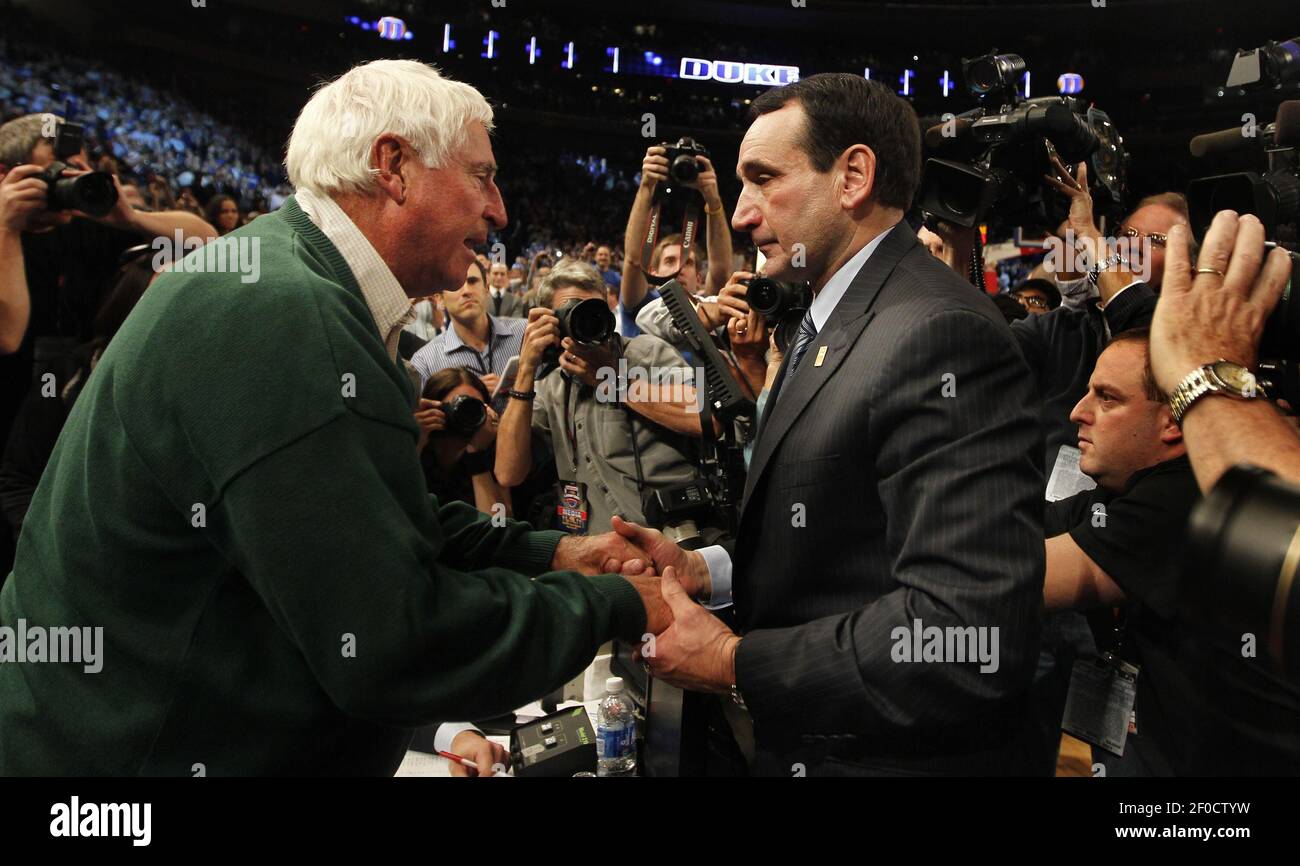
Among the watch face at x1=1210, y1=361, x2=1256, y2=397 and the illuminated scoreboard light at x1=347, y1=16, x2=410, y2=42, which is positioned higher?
the illuminated scoreboard light at x1=347, y1=16, x2=410, y2=42

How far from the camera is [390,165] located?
1.42 m

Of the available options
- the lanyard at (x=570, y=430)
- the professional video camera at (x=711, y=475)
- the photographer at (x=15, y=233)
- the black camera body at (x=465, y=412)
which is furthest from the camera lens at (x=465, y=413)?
the photographer at (x=15, y=233)

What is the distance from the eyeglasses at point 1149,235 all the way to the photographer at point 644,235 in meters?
1.36

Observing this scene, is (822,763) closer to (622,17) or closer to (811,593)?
(811,593)

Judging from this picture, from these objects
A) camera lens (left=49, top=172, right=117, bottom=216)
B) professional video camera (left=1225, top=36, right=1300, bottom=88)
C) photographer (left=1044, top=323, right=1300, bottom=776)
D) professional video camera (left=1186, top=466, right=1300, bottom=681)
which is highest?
professional video camera (left=1225, top=36, right=1300, bottom=88)

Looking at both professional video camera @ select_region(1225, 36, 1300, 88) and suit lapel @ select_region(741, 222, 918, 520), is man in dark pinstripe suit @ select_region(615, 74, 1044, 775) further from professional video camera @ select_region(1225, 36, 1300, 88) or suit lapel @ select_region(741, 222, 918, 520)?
professional video camera @ select_region(1225, 36, 1300, 88)

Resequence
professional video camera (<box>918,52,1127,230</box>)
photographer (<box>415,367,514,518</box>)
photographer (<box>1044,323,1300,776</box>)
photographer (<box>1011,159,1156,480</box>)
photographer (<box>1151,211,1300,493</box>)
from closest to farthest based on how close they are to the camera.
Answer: photographer (<box>1151,211,1300,493</box>) < photographer (<box>1044,323,1300,776</box>) < professional video camera (<box>918,52,1127,230</box>) < photographer (<box>1011,159,1156,480</box>) < photographer (<box>415,367,514,518</box>)

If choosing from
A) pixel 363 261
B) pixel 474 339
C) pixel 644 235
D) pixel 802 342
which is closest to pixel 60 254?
pixel 474 339

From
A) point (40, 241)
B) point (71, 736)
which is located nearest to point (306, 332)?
point (71, 736)

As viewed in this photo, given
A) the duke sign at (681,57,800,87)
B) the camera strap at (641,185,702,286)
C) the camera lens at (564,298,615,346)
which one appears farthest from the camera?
the duke sign at (681,57,800,87)

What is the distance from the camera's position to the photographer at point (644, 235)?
331cm

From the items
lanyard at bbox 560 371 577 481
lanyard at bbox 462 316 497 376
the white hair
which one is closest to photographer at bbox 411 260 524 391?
lanyard at bbox 462 316 497 376

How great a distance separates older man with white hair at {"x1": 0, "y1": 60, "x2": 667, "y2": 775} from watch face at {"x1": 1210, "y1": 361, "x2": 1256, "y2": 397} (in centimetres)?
86

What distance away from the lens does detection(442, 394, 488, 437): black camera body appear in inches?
120
